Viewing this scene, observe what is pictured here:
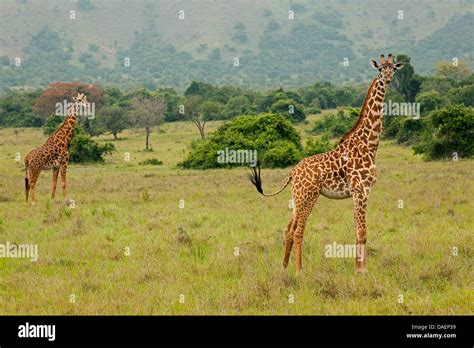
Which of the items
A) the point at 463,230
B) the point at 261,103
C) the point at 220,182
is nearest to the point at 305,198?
the point at 463,230

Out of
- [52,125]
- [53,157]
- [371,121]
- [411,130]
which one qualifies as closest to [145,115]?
[52,125]

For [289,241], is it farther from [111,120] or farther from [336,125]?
[111,120]

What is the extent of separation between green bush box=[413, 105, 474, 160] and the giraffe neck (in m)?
20.5

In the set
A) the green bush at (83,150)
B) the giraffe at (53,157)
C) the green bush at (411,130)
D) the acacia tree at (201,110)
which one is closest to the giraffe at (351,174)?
the giraffe at (53,157)

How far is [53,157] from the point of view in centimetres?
1834

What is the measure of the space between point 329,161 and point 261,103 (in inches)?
2123

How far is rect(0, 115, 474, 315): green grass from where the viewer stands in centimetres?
820

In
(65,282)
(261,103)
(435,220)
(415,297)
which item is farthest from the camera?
(261,103)

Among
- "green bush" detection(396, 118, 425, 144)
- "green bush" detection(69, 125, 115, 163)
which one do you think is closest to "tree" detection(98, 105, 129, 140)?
"green bush" detection(69, 125, 115, 163)

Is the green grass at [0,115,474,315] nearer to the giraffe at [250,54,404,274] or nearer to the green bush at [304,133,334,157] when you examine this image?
the giraffe at [250,54,404,274]

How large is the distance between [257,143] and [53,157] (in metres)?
14.5
